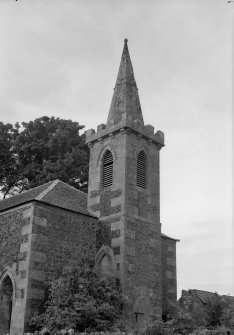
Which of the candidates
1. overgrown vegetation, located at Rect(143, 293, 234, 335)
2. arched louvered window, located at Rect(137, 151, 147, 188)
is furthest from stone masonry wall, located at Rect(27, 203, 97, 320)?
overgrown vegetation, located at Rect(143, 293, 234, 335)

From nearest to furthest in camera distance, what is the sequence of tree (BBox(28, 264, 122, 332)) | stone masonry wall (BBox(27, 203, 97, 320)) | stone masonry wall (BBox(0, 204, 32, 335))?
tree (BBox(28, 264, 122, 332)) → stone masonry wall (BBox(0, 204, 32, 335)) → stone masonry wall (BBox(27, 203, 97, 320))

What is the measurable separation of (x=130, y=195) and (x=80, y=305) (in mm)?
6641

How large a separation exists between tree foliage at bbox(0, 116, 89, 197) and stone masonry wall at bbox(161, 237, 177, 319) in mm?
11913

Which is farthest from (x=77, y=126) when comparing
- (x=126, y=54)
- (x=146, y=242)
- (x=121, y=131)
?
(x=146, y=242)

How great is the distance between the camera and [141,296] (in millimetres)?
22312

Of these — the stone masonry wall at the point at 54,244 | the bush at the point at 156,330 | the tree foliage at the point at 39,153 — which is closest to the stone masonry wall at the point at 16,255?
the stone masonry wall at the point at 54,244

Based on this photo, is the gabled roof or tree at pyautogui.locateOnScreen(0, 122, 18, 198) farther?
the gabled roof

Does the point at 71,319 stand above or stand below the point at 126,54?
below

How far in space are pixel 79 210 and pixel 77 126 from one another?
16.4 m

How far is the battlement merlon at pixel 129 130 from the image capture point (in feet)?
81.8

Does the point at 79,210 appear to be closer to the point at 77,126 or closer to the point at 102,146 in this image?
the point at 102,146

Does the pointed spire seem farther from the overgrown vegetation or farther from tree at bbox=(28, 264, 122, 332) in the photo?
the overgrown vegetation

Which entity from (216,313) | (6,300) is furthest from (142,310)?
(216,313)

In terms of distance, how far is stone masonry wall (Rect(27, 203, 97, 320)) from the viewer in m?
20.0
